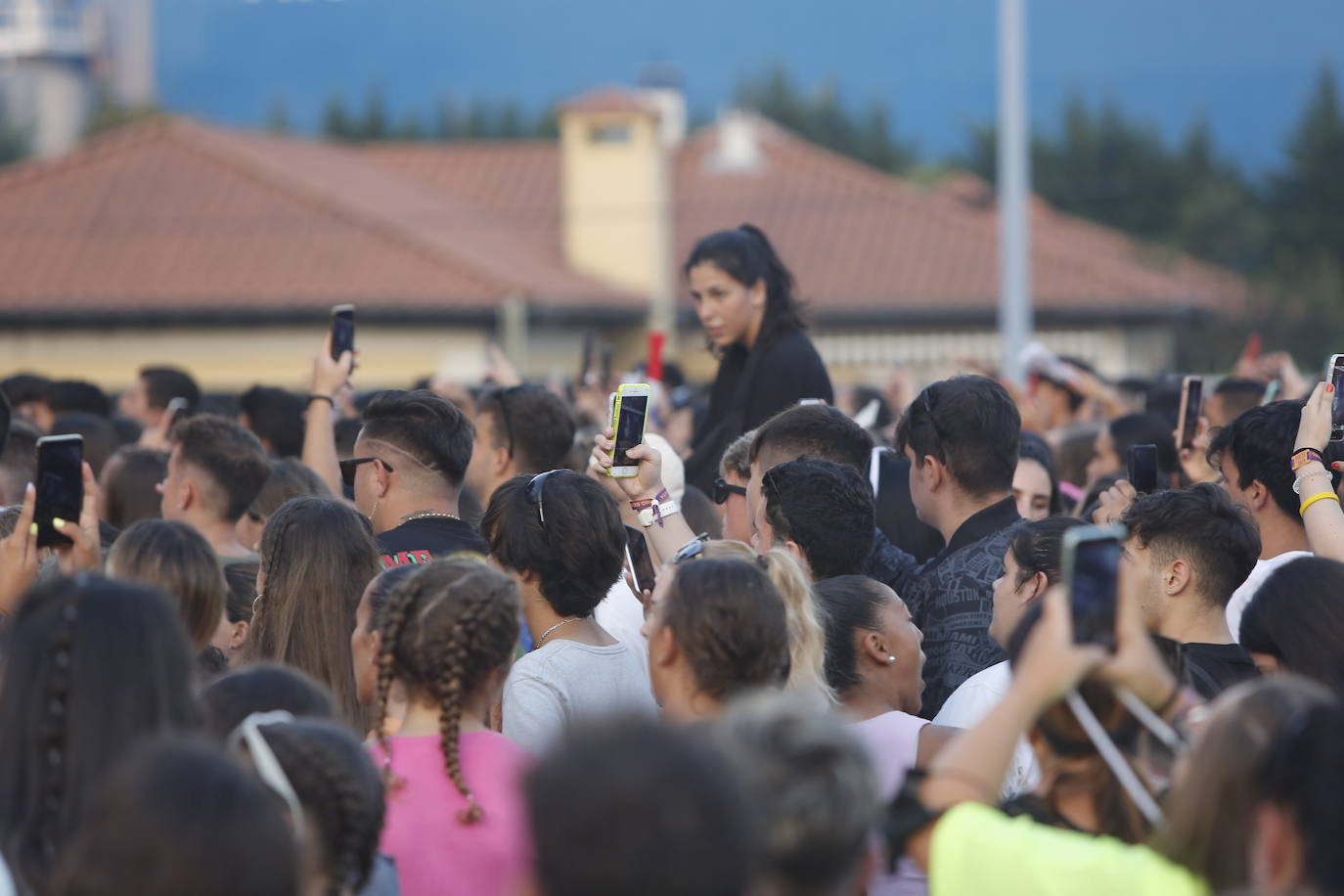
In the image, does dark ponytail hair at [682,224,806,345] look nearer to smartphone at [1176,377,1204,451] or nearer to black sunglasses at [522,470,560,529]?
smartphone at [1176,377,1204,451]

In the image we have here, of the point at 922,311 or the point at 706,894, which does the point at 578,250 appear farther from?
the point at 706,894

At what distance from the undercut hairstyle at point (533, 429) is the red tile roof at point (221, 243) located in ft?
71.5

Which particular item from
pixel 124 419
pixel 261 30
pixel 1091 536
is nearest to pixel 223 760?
pixel 1091 536

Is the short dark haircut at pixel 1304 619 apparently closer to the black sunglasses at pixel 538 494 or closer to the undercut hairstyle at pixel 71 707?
the black sunglasses at pixel 538 494

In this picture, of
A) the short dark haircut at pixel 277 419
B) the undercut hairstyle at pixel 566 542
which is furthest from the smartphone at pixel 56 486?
the short dark haircut at pixel 277 419

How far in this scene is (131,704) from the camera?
2.65 meters

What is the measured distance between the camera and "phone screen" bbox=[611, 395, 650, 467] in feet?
15.6

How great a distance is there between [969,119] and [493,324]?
3142 centimetres

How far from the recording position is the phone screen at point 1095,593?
2.60 m

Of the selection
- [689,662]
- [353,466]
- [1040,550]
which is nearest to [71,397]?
[353,466]

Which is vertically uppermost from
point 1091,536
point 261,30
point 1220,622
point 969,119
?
point 261,30

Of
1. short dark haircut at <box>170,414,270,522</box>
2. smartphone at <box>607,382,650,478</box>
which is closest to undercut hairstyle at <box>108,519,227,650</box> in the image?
smartphone at <box>607,382,650,478</box>

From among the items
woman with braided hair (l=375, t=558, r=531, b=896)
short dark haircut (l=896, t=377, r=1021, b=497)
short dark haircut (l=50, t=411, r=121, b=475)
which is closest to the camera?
woman with braided hair (l=375, t=558, r=531, b=896)

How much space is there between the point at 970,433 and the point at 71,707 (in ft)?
9.67
